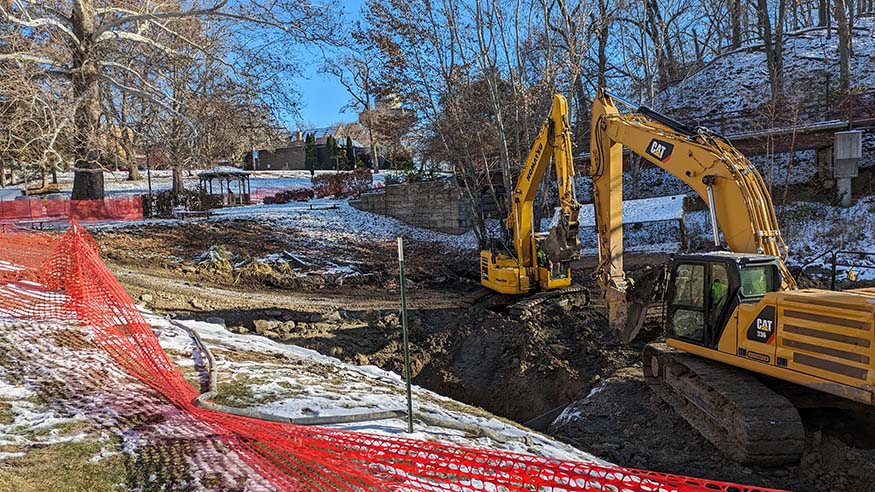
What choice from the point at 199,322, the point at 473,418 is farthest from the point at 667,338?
the point at 199,322

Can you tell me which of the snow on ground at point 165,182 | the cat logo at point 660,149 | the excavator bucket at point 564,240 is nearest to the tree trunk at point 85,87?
the excavator bucket at point 564,240

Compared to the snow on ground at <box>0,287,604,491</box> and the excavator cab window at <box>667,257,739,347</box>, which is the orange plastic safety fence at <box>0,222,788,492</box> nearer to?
the snow on ground at <box>0,287,604,491</box>

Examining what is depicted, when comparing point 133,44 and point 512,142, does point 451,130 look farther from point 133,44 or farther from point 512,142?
point 133,44

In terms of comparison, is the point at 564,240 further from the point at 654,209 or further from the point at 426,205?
the point at 426,205

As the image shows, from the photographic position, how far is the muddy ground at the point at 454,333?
5.95 metres

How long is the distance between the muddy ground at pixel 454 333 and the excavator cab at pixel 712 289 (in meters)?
1.12

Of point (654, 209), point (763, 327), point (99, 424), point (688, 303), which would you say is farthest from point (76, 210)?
point (763, 327)

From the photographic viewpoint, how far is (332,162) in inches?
2505

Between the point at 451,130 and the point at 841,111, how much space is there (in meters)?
13.4

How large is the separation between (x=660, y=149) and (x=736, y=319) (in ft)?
9.13

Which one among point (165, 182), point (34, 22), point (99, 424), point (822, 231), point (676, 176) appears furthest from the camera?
point (165, 182)

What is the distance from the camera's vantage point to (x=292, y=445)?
13.1ft

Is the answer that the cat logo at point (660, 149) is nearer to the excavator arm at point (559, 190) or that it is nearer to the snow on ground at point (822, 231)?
the excavator arm at point (559, 190)

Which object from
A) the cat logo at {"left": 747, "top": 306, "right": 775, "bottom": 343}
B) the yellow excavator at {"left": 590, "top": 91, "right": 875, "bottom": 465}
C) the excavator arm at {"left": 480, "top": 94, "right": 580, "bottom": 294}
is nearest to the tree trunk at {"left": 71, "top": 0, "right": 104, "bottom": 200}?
the excavator arm at {"left": 480, "top": 94, "right": 580, "bottom": 294}
